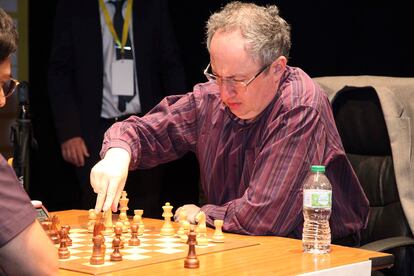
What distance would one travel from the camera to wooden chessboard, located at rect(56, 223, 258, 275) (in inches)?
Result: 92.7

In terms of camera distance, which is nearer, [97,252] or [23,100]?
[97,252]

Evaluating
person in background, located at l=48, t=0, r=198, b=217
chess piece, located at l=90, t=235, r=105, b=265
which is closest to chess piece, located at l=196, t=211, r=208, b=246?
chess piece, located at l=90, t=235, r=105, b=265

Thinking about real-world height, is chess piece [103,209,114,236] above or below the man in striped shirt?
below

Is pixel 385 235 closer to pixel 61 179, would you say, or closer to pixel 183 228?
pixel 183 228

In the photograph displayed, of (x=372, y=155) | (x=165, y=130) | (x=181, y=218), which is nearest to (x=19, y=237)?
(x=181, y=218)

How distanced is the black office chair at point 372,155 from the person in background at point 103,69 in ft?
5.30

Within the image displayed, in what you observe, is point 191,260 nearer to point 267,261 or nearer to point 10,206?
point 267,261

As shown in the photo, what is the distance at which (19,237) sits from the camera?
6.18 feet

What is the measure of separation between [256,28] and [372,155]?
811mm

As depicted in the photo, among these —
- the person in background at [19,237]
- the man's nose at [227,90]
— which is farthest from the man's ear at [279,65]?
the person in background at [19,237]

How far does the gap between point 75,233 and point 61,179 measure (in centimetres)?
337

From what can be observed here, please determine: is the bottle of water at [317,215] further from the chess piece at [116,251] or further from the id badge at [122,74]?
the id badge at [122,74]

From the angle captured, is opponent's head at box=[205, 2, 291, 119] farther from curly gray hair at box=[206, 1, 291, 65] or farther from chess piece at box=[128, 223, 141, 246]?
chess piece at box=[128, 223, 141, 246]

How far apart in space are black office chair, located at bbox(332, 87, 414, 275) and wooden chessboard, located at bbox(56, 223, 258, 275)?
895mm
